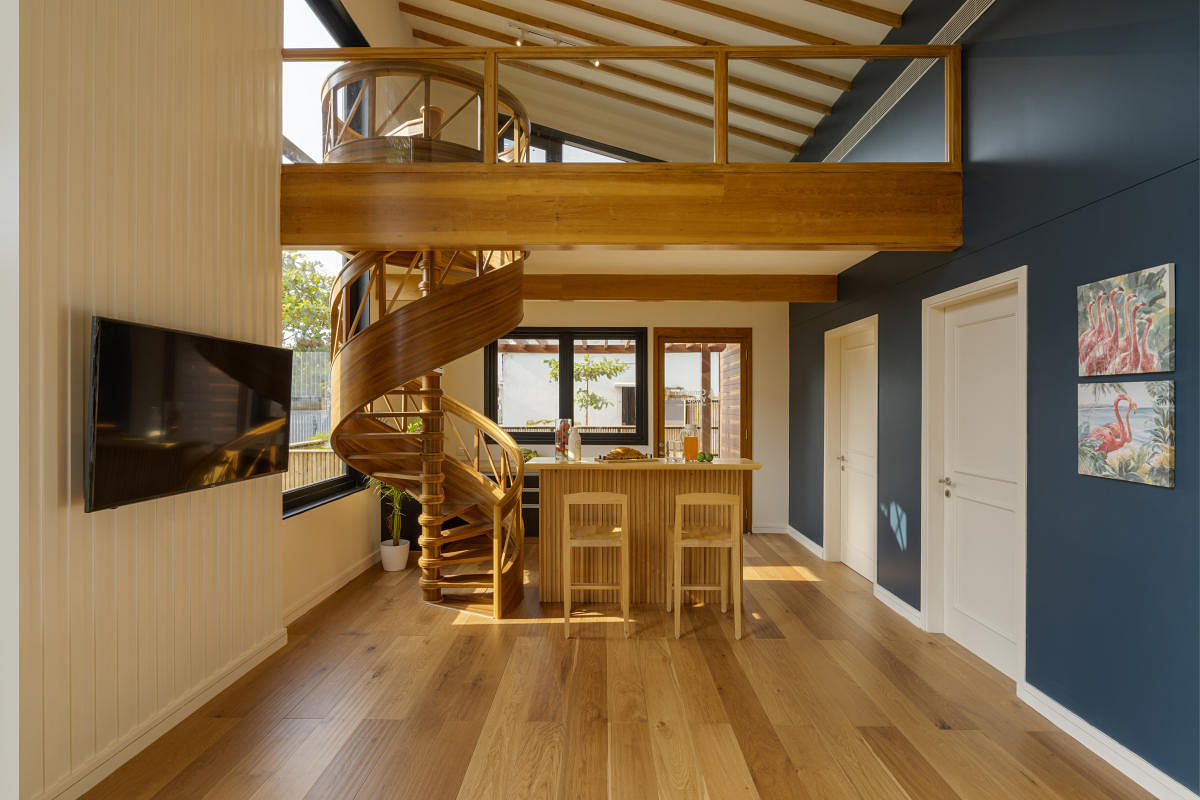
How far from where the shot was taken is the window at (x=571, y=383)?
7496 mm

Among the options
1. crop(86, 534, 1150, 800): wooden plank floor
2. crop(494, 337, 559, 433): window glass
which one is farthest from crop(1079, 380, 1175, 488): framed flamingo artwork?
crop(494, 337, 559, 433): window glass

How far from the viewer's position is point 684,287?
6.01m

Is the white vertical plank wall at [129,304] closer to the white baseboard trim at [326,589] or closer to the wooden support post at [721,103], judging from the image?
the white baseboard trim at [326,589]

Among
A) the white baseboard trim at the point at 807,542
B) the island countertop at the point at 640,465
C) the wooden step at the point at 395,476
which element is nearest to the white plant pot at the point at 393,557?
the wooden step at the point at 395,476

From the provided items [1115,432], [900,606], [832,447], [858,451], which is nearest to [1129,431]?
[1115,432]

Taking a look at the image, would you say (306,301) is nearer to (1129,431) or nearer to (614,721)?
(614,721)

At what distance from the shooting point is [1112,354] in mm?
2578

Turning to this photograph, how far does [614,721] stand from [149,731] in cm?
195

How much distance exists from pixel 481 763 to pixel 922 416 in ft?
10.6

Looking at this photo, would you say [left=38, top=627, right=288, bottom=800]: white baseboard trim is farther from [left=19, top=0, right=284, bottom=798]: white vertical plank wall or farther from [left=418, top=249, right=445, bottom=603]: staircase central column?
[left=418, top=249, right=445, bottom=603]: staircase central column

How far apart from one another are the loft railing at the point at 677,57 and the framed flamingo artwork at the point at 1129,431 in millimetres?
1695

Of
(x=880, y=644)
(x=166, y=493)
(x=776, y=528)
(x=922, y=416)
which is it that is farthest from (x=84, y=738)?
(x=776, y=528)

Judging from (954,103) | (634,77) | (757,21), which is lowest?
(954,103)

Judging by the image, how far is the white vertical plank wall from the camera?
7.30ft
